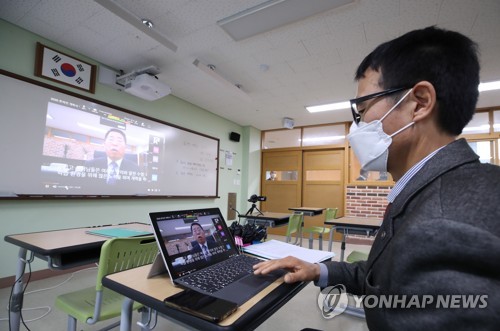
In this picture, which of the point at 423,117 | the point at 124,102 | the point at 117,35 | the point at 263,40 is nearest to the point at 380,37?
the point at 263,40

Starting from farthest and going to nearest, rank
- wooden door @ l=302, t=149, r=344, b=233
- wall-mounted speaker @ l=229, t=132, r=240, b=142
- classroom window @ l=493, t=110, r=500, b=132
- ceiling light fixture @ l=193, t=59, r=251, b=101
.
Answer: wall-mounted speaker @ l=229, t=132, r=240, b=142, wooden door @ l=302, t=149, r=344, b=233, classroom window @ l=493, t=110, r=500, b=132, ceiling light fixture @ l=193, t=59, r=251, b=101

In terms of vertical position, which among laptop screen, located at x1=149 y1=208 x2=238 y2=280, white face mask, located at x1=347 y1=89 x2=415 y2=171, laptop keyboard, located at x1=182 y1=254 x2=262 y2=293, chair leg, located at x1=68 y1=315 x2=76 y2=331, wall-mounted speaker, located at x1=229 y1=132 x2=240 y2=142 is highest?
wall-mounted speaker, located at x1=229 y1=132 x2=240 y2=142

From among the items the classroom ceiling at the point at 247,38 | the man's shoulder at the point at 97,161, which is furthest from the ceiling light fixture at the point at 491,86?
the man's shoulder at the point at 97,161

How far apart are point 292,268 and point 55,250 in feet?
3.81

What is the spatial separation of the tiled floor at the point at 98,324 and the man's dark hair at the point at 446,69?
6.10ft

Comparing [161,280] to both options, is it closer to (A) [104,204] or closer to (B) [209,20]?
(B) [209,20]

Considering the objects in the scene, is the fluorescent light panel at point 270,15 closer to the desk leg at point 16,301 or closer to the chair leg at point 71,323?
the desk leg at point 16,301

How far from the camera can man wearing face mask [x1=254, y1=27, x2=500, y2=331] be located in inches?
15.5

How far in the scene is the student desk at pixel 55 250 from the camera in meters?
1.24

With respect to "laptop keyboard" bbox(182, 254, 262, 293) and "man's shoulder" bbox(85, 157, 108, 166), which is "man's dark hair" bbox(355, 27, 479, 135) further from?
"man's shoulder" bbox(85, 157, 108, 166)

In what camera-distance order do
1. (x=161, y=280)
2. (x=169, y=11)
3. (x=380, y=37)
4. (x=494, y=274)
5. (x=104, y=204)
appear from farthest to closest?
(x=104, y=204)
(x=380, y=37)
(x=169, y=11)
(x=161, y=280)
(x=494, y=274)

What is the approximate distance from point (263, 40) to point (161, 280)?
2621 mm

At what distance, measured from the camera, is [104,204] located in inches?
128

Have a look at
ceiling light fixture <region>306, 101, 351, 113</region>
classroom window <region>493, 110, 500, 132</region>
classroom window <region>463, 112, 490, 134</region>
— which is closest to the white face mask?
ceiling light fixture <region>306, 101, 351, 113</region>
